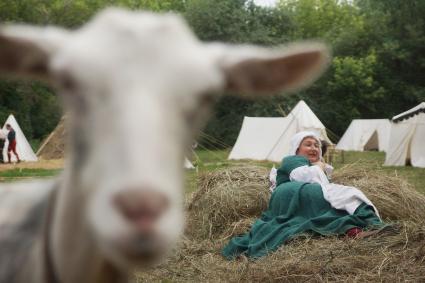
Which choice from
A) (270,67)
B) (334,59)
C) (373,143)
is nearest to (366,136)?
(373,143)

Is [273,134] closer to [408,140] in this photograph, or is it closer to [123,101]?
[408,140]

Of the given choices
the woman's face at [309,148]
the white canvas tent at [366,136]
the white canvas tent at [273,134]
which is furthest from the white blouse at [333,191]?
the white canvas tent at [366,136]

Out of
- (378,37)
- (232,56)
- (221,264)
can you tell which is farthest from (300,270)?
(378,37)

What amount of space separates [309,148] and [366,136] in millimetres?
24393

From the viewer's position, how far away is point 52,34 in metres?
1.84

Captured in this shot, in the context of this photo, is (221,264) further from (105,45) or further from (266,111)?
(266,111)

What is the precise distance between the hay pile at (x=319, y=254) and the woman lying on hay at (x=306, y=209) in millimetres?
152

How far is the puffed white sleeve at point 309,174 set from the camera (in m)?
7.21

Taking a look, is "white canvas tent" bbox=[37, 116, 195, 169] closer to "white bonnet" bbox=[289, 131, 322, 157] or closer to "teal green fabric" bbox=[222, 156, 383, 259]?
"white bonnet" bbox=[289, 131, 322, 157]

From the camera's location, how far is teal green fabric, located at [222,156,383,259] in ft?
22.8

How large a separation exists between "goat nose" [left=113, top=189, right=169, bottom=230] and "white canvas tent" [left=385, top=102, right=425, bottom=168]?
19.4 m

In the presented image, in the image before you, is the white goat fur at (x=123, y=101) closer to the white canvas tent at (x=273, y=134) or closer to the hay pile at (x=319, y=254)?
the hay pile at (x=319, y=254)

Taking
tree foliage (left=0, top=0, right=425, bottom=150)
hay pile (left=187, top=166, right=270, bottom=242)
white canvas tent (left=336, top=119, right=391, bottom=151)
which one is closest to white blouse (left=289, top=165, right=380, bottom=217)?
hay pile (left=187, top=166, right=270, bottom=242)

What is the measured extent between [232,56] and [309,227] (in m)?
5.33
